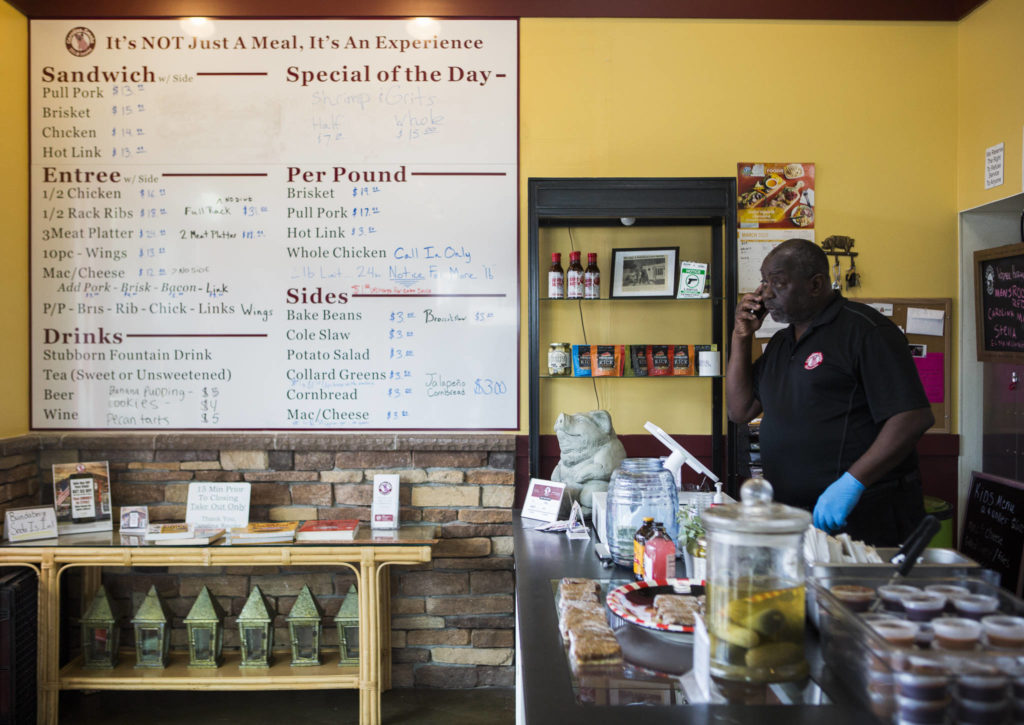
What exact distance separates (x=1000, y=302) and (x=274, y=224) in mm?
3417

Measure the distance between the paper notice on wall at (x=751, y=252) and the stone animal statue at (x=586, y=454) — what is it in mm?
1195

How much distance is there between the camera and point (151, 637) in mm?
3281

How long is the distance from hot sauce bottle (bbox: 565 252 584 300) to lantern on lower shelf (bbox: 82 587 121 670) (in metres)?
2.53

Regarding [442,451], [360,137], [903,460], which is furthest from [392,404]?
[903,460]

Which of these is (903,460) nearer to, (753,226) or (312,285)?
(753,226)

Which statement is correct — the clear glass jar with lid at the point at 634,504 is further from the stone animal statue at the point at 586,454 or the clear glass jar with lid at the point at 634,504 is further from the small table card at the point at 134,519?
the small table card at the point at 134,519

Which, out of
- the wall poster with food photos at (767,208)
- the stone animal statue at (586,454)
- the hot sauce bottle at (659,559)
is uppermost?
the wall poster with food photos at (767,208)

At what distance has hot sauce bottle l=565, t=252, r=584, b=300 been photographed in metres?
3.39

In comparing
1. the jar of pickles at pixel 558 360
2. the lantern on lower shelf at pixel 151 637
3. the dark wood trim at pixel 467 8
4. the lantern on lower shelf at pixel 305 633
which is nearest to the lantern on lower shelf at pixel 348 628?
the lantern on lower shelf at pixel 305 633

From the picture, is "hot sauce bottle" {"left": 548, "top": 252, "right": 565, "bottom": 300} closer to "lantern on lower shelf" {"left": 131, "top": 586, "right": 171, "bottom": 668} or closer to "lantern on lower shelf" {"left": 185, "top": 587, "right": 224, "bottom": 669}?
"lantern on lower shelf" {"left": 185, "top": 587, "right": 224, "bottom": 669}

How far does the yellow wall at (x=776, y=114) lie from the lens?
141 inches

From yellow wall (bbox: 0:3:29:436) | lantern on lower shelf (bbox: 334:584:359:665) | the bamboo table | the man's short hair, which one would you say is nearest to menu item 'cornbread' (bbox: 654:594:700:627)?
the man's short hair

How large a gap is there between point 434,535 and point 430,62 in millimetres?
2283

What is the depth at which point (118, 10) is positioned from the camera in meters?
3.58
